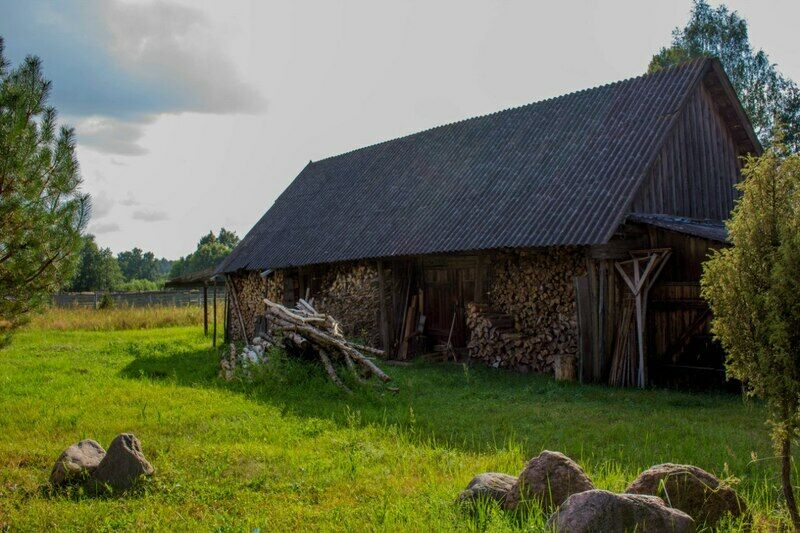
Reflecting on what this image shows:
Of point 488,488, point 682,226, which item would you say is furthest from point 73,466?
point 682,226

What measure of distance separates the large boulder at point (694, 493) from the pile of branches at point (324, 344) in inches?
238

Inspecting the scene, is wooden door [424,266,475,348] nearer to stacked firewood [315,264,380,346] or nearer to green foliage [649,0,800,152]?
stacked firewood [315,264,380,346]

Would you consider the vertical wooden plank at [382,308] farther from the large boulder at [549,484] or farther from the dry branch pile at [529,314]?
the large boulder at [549,484]

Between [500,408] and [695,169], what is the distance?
24.6 feet

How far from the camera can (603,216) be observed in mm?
11352

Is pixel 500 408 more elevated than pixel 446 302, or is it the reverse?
pixel 446 302

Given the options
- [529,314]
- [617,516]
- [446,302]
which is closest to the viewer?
[617,516]

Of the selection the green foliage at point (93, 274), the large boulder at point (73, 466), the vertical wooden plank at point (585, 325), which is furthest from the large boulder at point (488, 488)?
the green foliage at point (93, 274)

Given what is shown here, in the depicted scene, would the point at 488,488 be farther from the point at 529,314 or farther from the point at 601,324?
the point at 529,314

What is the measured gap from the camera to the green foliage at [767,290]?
3.99 metres

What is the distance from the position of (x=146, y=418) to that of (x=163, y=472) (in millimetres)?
2672

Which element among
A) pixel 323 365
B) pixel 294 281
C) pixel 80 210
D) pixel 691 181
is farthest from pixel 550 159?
pixel 80 210

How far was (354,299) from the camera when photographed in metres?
16.9

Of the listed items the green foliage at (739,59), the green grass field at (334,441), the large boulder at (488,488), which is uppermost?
the green foliage at (739,59)
